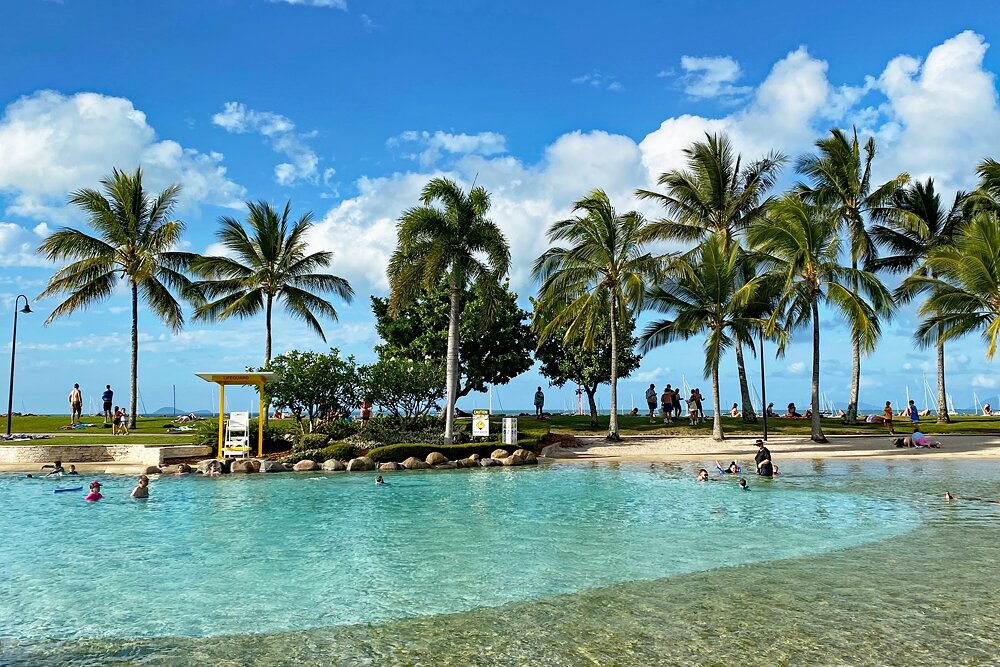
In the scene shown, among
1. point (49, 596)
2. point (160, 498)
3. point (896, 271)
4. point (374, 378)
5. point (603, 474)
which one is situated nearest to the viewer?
point (49, 596)

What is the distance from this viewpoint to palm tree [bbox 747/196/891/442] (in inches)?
1072

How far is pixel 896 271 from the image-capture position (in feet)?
131

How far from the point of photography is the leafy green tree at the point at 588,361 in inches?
1609

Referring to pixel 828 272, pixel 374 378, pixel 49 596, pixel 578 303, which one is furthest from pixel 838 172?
pixel 49 596

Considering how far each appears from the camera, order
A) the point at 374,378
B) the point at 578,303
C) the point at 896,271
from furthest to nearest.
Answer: the point at 896,271
the point at 578,303
the point at 374,378

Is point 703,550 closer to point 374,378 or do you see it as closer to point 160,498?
point 160,498

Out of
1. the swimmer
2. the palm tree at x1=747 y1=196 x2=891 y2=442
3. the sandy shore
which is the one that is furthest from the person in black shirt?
the swimmer

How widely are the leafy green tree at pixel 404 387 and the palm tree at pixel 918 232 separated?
1049 inches

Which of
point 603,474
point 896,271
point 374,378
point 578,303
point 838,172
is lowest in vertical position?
point 603,474

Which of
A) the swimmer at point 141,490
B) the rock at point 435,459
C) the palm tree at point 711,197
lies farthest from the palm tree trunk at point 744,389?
the swimmer at point 141,490

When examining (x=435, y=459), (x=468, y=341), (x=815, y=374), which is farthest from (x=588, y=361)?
(x=435, y=459)

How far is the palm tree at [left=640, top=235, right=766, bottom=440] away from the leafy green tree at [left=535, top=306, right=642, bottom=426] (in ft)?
24.2

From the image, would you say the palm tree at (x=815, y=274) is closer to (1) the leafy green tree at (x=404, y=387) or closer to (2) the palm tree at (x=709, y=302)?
(2) the palm tree at (x=709, y=302)

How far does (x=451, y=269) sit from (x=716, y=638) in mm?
21886
